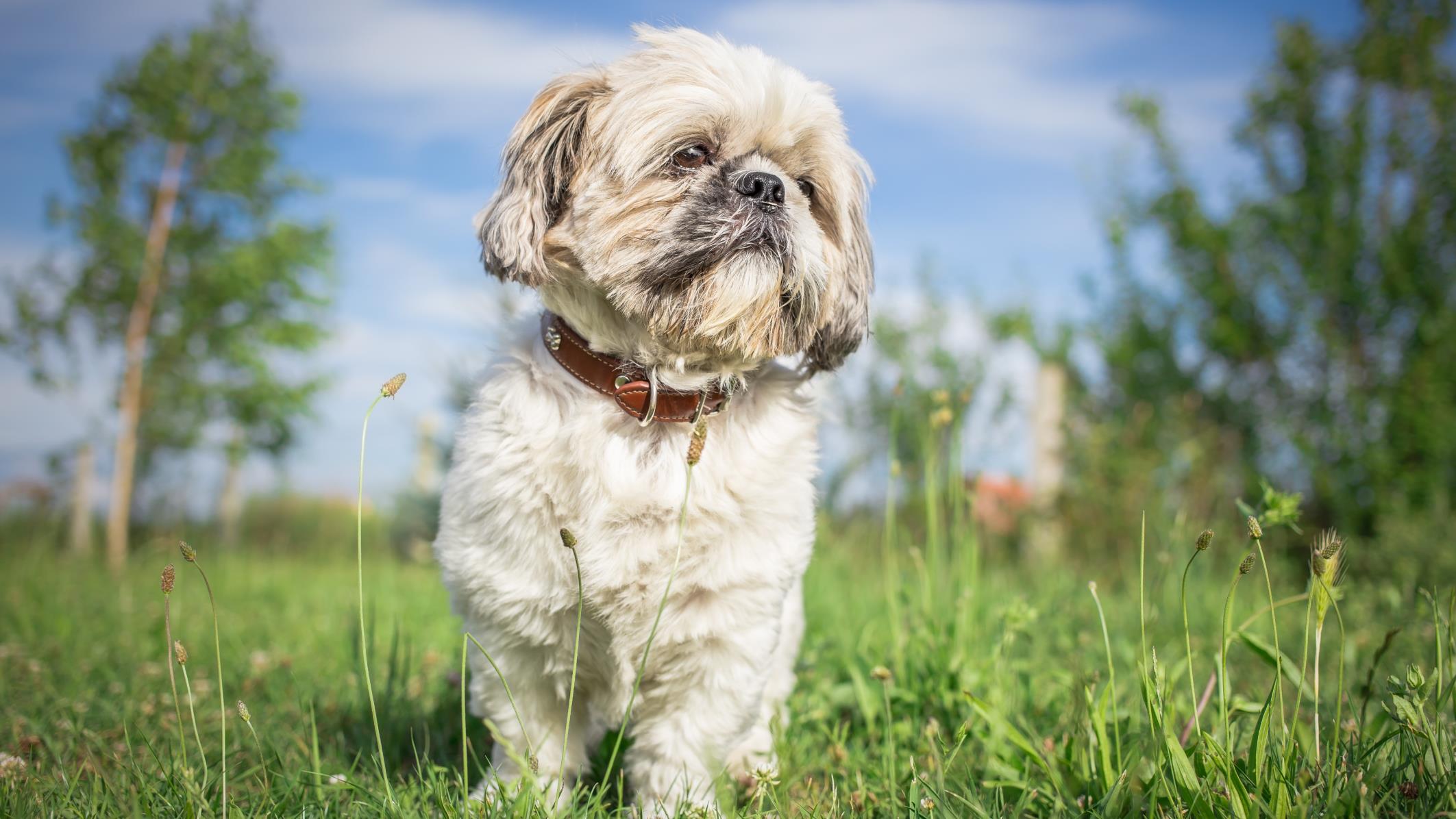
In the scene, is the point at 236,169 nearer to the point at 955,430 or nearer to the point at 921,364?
the point at 921,364

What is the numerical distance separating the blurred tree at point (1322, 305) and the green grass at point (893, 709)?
222cm

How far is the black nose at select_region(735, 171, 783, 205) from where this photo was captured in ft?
8.29

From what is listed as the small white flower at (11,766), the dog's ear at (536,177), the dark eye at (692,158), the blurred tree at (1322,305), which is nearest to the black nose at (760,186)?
the dark eye at (692,158)

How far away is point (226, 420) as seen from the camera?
31.4ft

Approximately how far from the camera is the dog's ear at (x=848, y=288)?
2832mm

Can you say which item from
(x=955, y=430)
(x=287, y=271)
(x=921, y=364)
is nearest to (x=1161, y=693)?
(x=955, y=430)

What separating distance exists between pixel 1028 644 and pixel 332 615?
12.1ft

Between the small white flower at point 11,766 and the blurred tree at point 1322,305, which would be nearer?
the small white flower at point 11,766

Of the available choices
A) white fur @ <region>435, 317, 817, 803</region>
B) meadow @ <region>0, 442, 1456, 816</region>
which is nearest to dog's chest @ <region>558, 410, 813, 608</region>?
white fur @ <region>435, 317, 817, 803</region>

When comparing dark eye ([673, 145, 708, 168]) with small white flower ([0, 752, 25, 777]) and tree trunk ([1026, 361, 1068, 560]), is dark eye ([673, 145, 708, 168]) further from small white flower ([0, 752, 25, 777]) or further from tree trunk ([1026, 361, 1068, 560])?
tree trunk ([1026, 361, 1068, 560])

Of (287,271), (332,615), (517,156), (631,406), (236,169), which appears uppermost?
(517,156)

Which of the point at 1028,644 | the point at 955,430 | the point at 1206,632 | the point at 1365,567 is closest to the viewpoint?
the point at 955,430

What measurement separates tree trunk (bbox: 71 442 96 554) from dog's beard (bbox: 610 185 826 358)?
920 centimetres

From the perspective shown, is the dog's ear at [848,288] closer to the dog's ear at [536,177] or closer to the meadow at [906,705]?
the meadow at [906,705]
